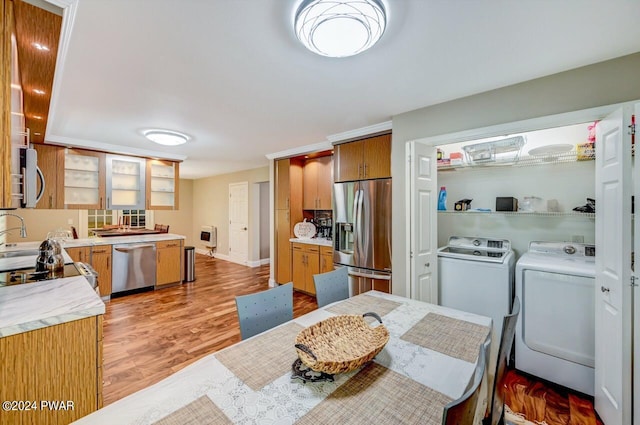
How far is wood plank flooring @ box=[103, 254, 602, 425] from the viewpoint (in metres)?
1.92

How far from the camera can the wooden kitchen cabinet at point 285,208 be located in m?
4.45

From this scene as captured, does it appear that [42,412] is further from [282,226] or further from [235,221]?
[235,221]

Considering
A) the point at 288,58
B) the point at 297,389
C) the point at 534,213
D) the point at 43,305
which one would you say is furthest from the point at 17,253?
the point at 534,213

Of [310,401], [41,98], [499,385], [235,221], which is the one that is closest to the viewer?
[310,401]

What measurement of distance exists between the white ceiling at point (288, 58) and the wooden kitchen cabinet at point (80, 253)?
183 cm

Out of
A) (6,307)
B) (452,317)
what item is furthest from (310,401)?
(6,307)

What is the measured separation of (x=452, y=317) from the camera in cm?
Answer: 159

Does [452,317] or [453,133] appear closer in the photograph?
[452,317]

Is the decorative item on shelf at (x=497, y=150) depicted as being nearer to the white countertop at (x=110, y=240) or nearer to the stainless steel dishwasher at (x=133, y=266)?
the white countertop at (x=110, y=240)

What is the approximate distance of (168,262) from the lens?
4.64 m

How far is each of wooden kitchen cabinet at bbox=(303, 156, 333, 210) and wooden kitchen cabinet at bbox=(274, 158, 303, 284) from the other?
4.4 inches

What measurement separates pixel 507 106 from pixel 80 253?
5.43 metres

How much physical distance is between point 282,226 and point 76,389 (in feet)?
11.0

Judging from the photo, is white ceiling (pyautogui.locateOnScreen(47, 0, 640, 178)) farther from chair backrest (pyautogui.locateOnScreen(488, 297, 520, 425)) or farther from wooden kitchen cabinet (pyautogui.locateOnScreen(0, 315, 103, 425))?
wooden kitchen cabinet (pyautogui.locateOnScreen(0, 315, 103, 425))
